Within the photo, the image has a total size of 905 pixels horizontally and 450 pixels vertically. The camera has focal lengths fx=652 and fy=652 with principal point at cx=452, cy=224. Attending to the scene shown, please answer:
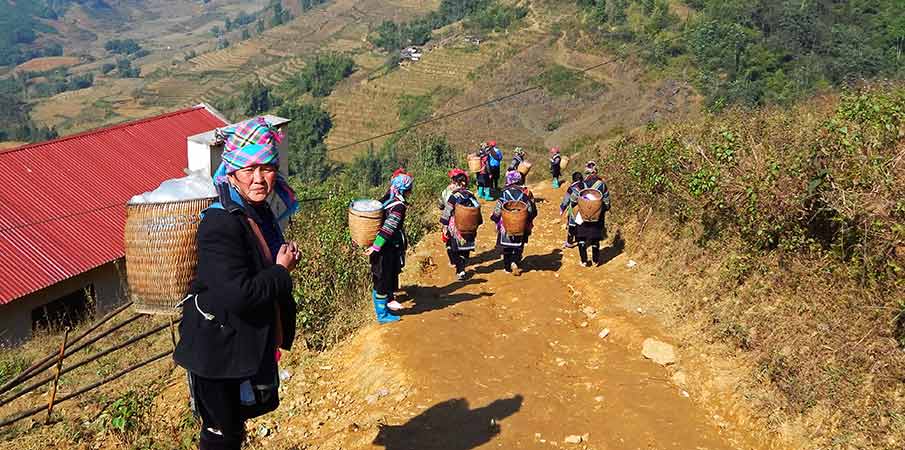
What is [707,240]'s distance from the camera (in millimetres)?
7562

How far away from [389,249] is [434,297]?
1.53m

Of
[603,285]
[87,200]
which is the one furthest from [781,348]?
[87,200]

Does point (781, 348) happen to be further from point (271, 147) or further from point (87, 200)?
point (87, 200)

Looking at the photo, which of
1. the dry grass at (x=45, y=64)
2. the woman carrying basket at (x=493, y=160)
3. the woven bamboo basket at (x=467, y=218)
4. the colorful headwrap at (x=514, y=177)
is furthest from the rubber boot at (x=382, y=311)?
the dry grass at (x=45, y=64)

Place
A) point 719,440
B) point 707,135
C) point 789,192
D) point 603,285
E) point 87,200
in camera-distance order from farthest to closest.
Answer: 1. point 87,200
2. point 707,135
3. point 603,285
4. point 789,192
5. point 719,440

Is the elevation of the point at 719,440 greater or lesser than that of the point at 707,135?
lesser

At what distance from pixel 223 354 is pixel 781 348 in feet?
14.1

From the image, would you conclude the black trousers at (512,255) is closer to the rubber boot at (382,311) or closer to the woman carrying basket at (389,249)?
the woman carrying basket at (389,249)

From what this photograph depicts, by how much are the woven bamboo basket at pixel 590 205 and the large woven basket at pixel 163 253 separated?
6.03 m

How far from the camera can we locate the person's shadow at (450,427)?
4.54 metres

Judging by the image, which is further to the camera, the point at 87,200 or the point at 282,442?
the point at 87,200

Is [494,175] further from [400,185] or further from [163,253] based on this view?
[163,253]

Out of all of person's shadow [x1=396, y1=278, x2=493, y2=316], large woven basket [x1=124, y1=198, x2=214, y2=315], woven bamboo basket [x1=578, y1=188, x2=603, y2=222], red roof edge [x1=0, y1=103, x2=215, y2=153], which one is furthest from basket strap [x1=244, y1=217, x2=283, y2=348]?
red roof edge [x1=0, y1=103, x2=215, y2=153]

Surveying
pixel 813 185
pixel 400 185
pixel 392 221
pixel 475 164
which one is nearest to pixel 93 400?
pixel 392 221
